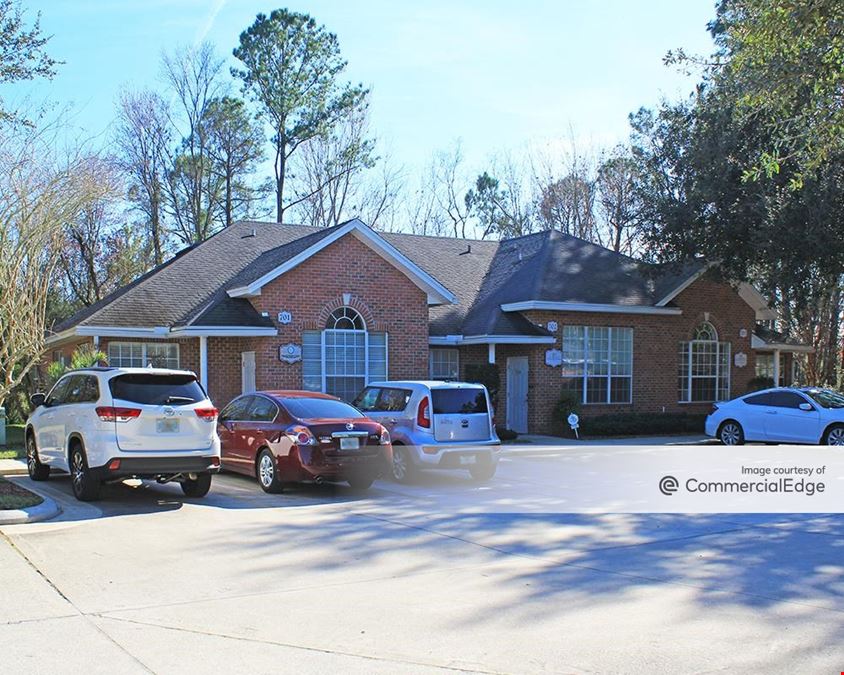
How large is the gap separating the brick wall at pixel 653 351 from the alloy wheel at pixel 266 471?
11.9m

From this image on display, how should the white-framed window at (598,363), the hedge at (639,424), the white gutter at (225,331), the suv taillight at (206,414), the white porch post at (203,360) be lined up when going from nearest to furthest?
1. the suv taillight at (206,414)
2. the white gutter at (225,331)
3. the white porch post at (203,360)
4. the hedge at (639,424)
5. the white-framed window at (598,363)

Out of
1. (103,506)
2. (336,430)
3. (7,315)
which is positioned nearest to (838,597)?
(336,430)

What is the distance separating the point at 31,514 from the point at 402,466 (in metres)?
5.79

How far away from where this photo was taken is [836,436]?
19.9m

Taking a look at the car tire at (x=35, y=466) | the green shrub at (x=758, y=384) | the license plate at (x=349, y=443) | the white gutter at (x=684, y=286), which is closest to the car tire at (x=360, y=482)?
the license plate at (x=349, y=443)

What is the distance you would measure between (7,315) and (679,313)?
18.2 metres

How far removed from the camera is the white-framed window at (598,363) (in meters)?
25.0

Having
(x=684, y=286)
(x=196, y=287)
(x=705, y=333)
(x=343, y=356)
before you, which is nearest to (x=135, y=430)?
(x=343, y=356)

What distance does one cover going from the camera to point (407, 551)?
30.4ft

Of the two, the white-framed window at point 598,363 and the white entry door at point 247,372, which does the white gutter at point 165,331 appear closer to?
the white entry door at point 247,372

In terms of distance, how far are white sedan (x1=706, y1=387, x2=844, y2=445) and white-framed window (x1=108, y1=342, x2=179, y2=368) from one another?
13.4 metres

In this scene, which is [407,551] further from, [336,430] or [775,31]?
[775,31]

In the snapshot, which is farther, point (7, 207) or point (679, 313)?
point (679, 313)

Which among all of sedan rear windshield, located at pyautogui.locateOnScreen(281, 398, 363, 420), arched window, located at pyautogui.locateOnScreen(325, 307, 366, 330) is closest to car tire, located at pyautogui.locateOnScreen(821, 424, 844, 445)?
arched window, located at pyautogui.locateOnScreen(325, 307, 366, 330)
